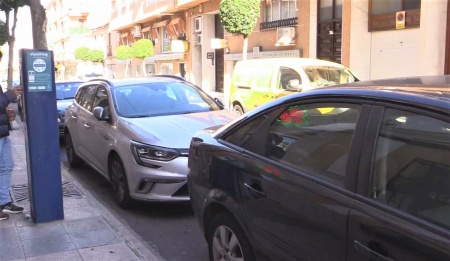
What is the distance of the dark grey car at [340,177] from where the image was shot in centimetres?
209

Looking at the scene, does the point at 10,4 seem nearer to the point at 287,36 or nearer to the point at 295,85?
the point at 287,36

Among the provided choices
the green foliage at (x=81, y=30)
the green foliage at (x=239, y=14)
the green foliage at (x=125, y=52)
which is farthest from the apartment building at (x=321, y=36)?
the green foliage at (x=81, y=30)

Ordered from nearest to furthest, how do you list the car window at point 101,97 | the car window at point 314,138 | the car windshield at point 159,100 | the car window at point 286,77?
1. the car window at point 314,138
2. the car windshield at point 159,100
3. the car window at point 101,97
4. the car window at point 286,77

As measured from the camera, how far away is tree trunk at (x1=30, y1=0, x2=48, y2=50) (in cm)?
636

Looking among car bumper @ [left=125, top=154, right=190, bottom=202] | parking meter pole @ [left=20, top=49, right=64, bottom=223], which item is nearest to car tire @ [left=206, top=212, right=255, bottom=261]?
car bumper @ [left=125, top=154, right=190, bottom=202]

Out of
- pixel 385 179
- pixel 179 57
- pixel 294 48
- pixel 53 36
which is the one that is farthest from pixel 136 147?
pixel 53 36

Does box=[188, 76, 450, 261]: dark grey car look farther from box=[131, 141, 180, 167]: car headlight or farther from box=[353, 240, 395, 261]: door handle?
box=[131, 141, 180, 167]: car headlight

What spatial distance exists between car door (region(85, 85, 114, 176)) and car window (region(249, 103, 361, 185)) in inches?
129

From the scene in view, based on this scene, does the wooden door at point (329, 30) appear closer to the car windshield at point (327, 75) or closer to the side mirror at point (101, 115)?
the car windshield at point (327, 75)

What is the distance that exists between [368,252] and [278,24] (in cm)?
1683

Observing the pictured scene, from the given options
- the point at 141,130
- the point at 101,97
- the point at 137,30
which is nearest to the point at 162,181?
the point at 141,130

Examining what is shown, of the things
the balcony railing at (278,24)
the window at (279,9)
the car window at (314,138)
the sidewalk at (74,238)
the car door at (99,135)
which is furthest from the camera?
the window at (279,9)

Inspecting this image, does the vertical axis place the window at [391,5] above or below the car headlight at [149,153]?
above

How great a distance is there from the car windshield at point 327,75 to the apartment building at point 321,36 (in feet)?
9.25
